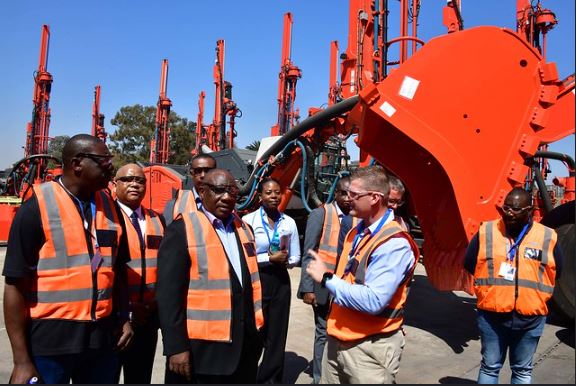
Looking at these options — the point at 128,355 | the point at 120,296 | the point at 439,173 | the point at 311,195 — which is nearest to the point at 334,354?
the point at 120,296

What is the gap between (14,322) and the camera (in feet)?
6.44

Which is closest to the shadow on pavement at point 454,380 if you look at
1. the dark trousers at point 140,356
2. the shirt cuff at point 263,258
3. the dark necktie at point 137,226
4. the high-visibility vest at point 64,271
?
the shirt cuff at point 263,258

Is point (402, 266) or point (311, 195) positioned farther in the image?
point (311, 195)

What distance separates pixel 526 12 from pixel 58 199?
9.10 metres

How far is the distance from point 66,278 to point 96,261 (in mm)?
158

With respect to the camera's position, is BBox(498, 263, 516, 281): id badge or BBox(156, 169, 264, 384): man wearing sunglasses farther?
BBox(498, 263, 516, 281): id badge

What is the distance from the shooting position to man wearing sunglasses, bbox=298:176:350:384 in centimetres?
368

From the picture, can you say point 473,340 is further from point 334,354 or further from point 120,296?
point 120,296

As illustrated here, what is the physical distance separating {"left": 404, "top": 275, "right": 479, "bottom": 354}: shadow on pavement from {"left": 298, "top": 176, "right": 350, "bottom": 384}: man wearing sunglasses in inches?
69.0

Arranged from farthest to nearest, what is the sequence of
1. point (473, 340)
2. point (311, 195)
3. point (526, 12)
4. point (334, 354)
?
point (526, 12), point (311, 195), point (473, 340), point (334, 354)

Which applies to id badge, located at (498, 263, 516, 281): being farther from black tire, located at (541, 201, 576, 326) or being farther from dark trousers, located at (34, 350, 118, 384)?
dark trousers, located at (34, 350, 118, 384)

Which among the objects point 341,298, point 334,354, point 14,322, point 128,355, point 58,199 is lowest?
point 128,355

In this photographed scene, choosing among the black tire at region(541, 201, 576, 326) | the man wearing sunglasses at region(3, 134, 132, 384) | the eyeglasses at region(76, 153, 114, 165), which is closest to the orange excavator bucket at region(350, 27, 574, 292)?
the black tire at region(541, 201, 576, 326)

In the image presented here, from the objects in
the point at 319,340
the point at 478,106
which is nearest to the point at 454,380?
the point at 319,340
